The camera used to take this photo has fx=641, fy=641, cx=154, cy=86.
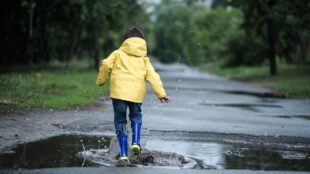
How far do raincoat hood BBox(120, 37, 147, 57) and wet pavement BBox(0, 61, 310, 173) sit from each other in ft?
5.39

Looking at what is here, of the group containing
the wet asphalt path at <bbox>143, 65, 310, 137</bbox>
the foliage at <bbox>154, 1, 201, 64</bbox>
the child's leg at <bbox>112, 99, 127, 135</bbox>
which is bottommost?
the wet asphalt path at <bbox>143, 65, 310, 137</bbox>

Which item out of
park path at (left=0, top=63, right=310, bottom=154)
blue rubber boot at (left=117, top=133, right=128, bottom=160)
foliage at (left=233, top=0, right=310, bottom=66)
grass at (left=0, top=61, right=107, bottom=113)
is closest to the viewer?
blue rubber boot at (left=117, top=133, right=128, bottom=160)

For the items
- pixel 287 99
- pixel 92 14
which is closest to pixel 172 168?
pixel 287 99

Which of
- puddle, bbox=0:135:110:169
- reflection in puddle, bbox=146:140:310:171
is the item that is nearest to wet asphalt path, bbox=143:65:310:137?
reflection in puddle, bbox=146:140:310:171

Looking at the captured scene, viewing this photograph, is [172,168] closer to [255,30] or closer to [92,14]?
[92,14]

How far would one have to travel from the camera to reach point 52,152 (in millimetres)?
9273

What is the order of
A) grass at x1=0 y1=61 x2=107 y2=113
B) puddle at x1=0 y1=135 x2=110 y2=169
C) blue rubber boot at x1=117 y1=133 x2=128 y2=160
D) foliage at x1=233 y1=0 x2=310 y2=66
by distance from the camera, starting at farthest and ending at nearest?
foliage at x1=233 y1=0 x2=310 y2=66 → grass at x1=0 y1=61 x2=107 y2=113 → blue rubber boot at x1=117 y1=133 x2=128 y2=160 → puddle at x1=0 y1=135 x2=110 y2=169

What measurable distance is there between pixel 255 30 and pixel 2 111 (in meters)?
31.9

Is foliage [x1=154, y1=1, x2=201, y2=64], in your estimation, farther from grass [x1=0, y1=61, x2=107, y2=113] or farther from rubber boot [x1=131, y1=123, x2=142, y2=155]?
rubber boot [x1=131, y1=123, x2=142, y2=155]

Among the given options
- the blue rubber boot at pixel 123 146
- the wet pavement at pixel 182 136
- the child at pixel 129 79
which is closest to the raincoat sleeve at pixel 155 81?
the child at pixel 129 79

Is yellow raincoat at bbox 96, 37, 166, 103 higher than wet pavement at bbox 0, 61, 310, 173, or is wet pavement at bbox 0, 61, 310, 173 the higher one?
yellow raincoat at bbox 96, 37, 166, 103

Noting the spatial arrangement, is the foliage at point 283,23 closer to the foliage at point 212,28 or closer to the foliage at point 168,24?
the foliage at point 212,28

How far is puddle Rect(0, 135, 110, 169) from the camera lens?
8.25 m

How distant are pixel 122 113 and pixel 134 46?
3.16 feet
